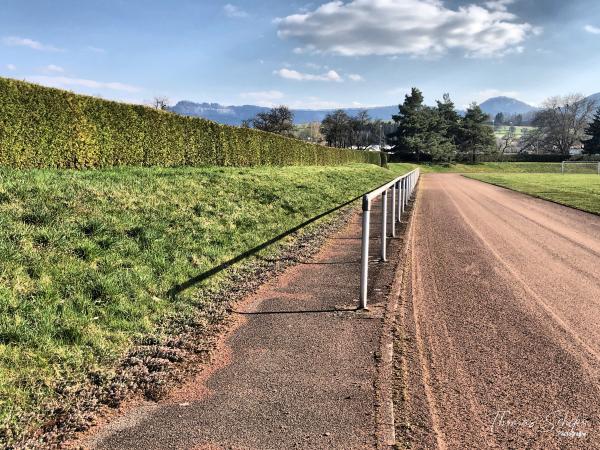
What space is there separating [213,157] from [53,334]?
15.4 meters

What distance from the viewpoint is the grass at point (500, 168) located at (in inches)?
3168

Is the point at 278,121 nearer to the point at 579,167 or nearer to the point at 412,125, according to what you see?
the point at 412,125

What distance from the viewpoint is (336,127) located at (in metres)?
110

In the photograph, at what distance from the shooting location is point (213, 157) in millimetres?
18812

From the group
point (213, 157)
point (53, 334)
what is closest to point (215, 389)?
point (53, 334)

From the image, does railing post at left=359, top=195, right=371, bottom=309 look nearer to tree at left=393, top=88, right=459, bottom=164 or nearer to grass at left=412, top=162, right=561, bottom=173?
grass at left=412, top=162, right=561, bottom=173

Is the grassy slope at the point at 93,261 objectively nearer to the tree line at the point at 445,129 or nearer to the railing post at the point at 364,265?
the railing post at the point at 364,265

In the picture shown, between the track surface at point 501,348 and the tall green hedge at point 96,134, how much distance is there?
836 cm

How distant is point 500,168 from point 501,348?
89983 millimetres

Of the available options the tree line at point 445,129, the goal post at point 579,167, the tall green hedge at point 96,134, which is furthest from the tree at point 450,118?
the tall green hedge at point 96,134

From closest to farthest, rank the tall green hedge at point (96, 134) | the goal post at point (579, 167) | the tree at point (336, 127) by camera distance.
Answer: the tall green hedge at point (96, 134)
the goal post at point (579, 167)
the tree at point (336, 127)

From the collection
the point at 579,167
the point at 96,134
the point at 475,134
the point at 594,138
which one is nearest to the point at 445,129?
the point at 475,134

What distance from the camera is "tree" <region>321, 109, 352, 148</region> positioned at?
364 ft

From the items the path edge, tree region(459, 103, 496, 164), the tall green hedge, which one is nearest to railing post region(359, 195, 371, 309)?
the path edge
